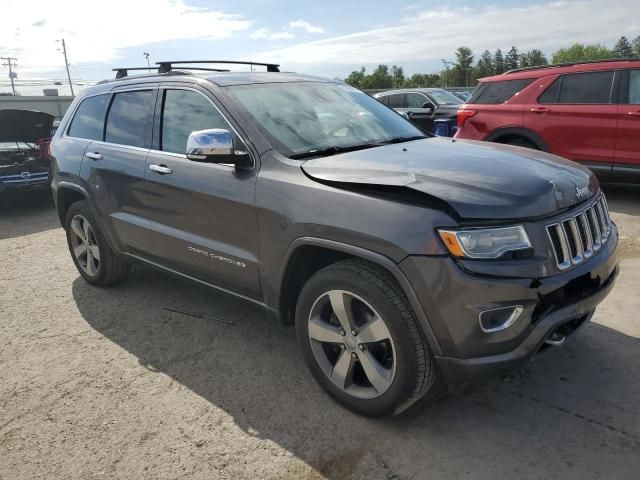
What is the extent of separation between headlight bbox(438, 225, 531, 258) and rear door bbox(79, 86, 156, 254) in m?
2.39

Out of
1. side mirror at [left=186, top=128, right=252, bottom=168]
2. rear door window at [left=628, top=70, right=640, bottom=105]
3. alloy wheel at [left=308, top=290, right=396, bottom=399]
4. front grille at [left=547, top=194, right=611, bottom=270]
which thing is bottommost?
alloy wheel at [left=308, top=290, right=396, bottom=399]

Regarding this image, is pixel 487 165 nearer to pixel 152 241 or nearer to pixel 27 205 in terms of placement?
pixel 152 241

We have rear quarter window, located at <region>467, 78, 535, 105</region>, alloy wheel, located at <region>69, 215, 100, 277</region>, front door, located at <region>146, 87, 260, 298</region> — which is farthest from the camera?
rear quarter window, located at <region>467, 78, 535, 105</region>

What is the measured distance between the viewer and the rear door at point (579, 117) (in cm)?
684

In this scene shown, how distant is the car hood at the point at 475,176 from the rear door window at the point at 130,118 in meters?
1.67

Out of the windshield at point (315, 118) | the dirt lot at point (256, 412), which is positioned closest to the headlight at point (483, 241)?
the dirt lot at point (256, 412)

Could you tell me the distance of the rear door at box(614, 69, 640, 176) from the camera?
21.6 ft

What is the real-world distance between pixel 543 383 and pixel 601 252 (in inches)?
32.4

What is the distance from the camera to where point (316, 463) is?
100 inches

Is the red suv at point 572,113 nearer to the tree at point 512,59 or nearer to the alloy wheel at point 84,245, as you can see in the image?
the alloy wheel at point 84,245

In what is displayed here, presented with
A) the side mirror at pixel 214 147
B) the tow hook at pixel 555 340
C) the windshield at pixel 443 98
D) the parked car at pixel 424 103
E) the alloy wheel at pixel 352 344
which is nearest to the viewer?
the tow hook at pixel 555 340

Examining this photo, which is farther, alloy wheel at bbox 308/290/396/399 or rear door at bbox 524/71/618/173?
rear door at bbox 524/71/618/173

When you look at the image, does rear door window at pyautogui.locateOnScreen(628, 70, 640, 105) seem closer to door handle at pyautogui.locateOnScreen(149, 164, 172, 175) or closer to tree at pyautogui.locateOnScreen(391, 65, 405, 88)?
door handle at pyautogui.locateOnScreen(149, 164, 172, 175)

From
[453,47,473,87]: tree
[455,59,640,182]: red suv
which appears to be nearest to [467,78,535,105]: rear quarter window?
[455,59,640,182]: red suv
